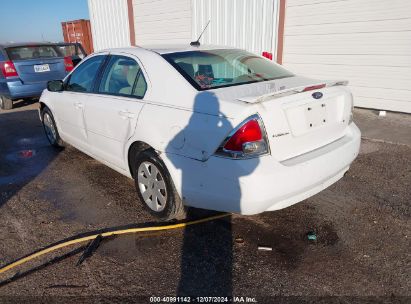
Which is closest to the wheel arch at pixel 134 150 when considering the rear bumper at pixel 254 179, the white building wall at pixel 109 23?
the rear bumper at pixel 254 179

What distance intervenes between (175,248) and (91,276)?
69 centimetres

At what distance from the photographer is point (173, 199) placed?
3.12 meters

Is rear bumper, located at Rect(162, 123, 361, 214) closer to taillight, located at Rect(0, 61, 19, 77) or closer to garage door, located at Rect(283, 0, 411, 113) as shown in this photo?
garage door, located at Rect(283, 0, 411, 113)

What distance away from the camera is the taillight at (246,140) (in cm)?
252

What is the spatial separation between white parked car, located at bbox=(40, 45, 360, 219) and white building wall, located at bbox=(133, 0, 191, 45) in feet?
24.1

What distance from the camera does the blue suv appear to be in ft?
28.2

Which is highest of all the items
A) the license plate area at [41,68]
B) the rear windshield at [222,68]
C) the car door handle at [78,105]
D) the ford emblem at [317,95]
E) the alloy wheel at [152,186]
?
A: the rear windshield at [222,68]

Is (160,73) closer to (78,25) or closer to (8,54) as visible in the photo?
(8,54)

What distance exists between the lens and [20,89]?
28.6ft

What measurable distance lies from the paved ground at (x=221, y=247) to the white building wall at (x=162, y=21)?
765 cm

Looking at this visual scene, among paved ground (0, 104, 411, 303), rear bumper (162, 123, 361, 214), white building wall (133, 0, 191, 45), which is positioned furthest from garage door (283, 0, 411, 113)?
rear bumper (162, 123, 361, 214)

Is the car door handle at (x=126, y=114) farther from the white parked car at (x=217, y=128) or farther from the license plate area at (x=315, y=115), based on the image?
Result: the license plate area at (x=315, y=115)

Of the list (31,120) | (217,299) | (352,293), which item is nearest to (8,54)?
(31,120)

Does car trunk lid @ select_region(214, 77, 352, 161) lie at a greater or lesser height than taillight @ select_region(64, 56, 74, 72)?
greater
